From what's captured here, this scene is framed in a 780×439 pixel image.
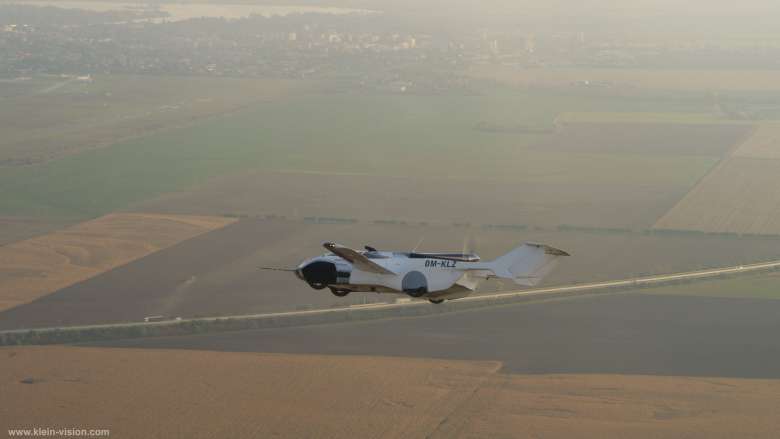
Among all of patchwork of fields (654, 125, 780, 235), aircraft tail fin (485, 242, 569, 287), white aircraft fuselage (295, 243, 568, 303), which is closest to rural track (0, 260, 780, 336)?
patchwork of fields (654, 125, 780, 235)

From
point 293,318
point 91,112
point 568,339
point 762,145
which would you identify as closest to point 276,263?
point 293,318

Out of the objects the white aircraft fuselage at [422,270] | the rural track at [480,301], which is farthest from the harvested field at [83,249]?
the white aircraft fuselage at [422,270]

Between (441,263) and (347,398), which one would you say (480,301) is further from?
(441,263)

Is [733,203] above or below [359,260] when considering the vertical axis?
below

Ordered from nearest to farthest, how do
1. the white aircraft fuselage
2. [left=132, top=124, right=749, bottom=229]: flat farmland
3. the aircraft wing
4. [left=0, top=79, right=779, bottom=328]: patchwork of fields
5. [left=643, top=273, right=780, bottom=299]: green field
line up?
the aircraft wing → the white aircraft fuselage → [left=643, top=273, right=780, bottom=299]: green field → [left=0, top=79, right=779, bottom=328]: patchwork of fields → [left=132, top=124, right=749, bottom=229]: flat farmland

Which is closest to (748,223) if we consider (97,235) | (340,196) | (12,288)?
(340,196)

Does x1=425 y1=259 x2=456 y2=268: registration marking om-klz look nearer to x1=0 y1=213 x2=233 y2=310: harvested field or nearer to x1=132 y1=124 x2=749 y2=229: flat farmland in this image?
x1=0 y1=213 x2=233 y2=310: harvested field
